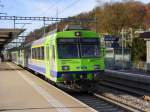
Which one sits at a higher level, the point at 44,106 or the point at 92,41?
the point at 92,41

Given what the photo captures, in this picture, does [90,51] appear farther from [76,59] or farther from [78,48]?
[76,59]

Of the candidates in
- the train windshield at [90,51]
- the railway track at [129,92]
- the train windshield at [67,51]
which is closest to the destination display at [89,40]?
the train windshield at [90,51]

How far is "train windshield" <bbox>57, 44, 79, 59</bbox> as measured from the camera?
18959mm

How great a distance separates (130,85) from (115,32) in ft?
Answer: 182

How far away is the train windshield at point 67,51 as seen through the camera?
62.2 ft

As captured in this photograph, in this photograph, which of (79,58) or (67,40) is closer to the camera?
(79,58)

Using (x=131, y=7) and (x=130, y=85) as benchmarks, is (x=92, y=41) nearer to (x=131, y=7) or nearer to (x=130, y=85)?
(x=130, y=85)

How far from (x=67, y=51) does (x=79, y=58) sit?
65 centimetres

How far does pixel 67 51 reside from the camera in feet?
62.9

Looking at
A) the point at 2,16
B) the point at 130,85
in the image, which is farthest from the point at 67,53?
the point at 2,16

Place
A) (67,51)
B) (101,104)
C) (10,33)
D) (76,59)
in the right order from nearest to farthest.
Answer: (101,104) < (76,59) < (67,51) < (10,33)

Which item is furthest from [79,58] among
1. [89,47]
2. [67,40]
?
[67,40]

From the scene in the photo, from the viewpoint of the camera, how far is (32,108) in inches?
504

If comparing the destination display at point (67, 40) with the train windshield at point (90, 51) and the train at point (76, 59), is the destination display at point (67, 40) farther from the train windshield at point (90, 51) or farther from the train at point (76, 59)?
the train windshield at point (90, 51)
